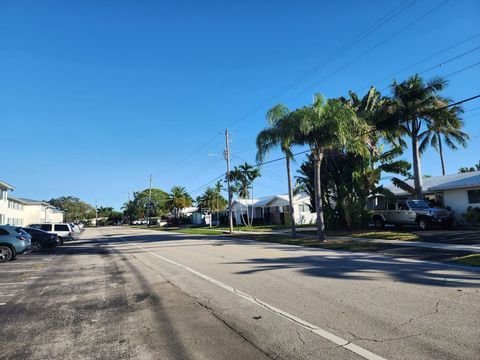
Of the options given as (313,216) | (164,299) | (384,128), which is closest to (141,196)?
(313,216)

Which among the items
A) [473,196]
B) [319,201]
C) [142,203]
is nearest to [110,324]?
[319,201]

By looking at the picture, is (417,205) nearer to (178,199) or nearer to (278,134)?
(278,134)

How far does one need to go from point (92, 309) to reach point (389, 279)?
6760mm

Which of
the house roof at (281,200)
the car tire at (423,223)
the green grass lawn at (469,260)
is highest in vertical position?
the house roof at (281,200)

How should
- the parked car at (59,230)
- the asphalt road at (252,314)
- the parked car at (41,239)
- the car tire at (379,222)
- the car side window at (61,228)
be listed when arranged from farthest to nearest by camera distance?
the car side window at (61,228) → the parked car at (59,230) → the car tire at (379,222) → the parked car at (41,239) → the asphalt road at (252,314)

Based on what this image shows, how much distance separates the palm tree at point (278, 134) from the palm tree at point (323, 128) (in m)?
0.66

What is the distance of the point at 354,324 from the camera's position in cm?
572

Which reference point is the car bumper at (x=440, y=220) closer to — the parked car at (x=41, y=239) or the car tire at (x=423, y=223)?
the car tire at (x=423, y=223)

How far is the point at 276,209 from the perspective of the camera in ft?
179

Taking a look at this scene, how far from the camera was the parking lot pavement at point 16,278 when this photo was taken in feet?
29.4

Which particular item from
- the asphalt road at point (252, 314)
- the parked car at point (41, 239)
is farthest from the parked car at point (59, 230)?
the asphalt road at point (252, 314)

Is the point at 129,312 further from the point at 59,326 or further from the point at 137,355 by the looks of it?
the point at 137,355

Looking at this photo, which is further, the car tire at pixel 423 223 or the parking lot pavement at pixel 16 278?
the car tire at pixel 423 223

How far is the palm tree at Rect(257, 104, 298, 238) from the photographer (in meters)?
22.2
